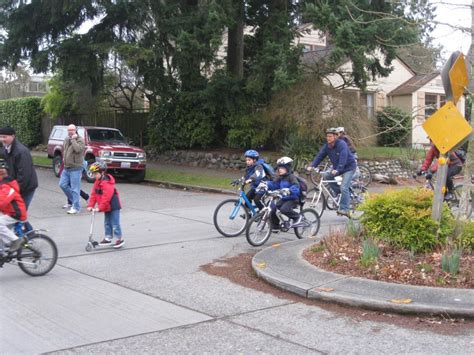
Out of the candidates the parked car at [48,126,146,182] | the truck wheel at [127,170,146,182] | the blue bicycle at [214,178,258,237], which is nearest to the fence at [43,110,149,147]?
the parked car at [48,126,146,182]

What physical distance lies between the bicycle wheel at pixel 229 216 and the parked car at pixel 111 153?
30.1ft

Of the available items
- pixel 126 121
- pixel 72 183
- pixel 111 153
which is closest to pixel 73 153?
pixel 72 183

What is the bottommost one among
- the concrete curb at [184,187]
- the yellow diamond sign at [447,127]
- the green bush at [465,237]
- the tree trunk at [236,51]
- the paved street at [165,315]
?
the paved street at [165,315]

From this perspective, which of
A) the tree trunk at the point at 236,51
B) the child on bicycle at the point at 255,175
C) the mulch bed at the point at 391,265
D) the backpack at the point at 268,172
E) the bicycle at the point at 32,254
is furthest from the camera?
the tree trunk at the point at 236,51

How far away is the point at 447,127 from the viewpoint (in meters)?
7.02

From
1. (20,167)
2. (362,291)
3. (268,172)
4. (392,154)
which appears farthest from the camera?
(392,154)

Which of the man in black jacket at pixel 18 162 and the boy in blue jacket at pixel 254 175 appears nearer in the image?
the man in black jacket at pixel 18 162

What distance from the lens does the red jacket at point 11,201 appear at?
684 centimetres

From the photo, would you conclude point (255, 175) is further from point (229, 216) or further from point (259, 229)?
point (259, 229)

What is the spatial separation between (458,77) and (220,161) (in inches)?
615

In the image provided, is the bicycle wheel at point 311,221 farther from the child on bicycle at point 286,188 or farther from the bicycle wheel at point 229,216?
the bicycle wheel at point 229,216

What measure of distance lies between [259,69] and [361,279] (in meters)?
13.0

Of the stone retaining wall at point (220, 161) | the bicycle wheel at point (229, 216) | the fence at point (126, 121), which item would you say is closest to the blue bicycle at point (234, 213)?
the bicycle wheel at point (229, 216)

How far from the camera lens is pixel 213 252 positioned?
28.6 feet
